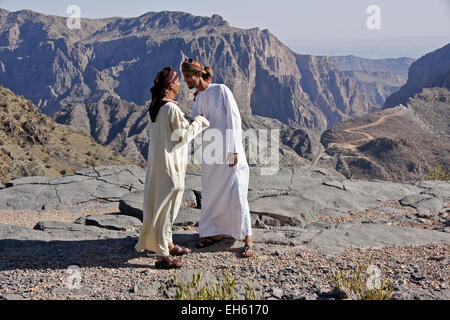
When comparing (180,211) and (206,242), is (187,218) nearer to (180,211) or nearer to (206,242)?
(180,211)

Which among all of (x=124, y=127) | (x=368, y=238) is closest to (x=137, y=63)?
(x=124, y=127)

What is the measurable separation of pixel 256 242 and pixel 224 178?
95 centimetres

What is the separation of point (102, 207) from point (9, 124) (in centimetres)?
1646

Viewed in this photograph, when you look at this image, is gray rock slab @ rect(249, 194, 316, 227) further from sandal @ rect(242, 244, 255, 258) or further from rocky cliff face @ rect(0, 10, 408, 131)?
rocky cliff face @ rect(0, 10, 408, 131)

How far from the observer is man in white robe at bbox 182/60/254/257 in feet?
14.0

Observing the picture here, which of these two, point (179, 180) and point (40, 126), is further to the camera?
point (40, 126)

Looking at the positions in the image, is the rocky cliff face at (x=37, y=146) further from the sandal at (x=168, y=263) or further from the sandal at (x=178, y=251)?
the sandal at (x=168, y=263)

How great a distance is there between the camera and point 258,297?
10.5 ft

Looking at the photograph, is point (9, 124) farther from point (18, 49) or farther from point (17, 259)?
point (18, 49)

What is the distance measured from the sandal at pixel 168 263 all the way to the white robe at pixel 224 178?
695 millimetres

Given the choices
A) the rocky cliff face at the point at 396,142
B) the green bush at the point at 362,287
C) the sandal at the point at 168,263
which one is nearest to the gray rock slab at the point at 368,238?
the green bush at the point at 362,287

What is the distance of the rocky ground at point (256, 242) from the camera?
3430mm

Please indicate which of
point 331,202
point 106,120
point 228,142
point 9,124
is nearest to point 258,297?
point 228,142

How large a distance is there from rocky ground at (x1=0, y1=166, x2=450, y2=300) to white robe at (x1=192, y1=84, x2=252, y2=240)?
0.85ft
